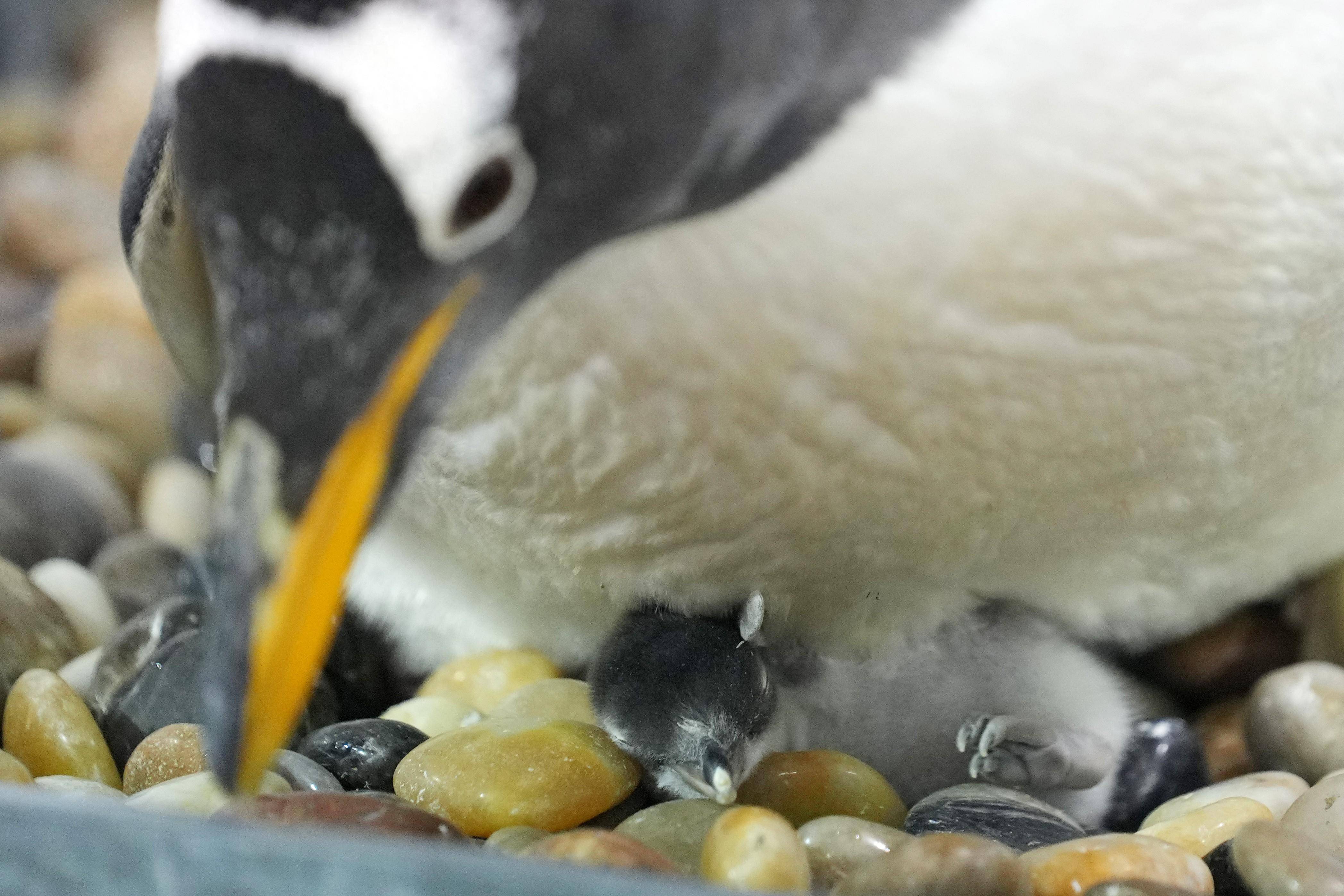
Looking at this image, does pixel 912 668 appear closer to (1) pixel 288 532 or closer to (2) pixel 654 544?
(2) pixel 654 544

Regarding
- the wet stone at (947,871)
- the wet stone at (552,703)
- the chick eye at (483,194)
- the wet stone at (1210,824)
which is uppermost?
the chick eye at (483,194)

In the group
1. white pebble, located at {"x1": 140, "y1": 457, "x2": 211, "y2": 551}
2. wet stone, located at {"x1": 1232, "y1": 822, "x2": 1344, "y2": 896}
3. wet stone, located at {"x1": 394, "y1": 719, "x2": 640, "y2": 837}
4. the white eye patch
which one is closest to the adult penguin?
the white eye patch

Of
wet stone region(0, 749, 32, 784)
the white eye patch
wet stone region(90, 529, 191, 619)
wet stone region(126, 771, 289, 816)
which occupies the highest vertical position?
the white eye patch

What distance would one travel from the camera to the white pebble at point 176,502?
1205 mm

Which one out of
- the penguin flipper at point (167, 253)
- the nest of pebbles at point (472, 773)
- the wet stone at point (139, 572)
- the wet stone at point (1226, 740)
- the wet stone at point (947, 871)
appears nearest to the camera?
the nest of pebbles at point (472, 773)

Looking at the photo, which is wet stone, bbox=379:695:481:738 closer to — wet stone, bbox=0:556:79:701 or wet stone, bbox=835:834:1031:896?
wet stone, bbox=0:556:79:701

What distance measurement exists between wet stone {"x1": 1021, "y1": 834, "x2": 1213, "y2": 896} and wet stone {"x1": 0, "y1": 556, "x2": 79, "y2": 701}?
59 centimetres

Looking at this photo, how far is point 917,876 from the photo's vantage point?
0.57 metres

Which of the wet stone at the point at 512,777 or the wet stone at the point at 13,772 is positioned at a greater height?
the wet stone at the point at 13,772

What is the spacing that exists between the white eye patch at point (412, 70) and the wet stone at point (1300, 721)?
62cm

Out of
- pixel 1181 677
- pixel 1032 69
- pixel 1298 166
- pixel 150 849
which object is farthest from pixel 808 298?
pixel 1181 677

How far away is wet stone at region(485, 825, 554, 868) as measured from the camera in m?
0.62

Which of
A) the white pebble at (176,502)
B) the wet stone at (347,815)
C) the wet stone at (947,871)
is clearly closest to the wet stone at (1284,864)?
the wet stone at (947,871)

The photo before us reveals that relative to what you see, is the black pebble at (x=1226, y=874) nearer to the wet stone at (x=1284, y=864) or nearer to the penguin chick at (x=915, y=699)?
the wet stone at (x=1284, y=864)
